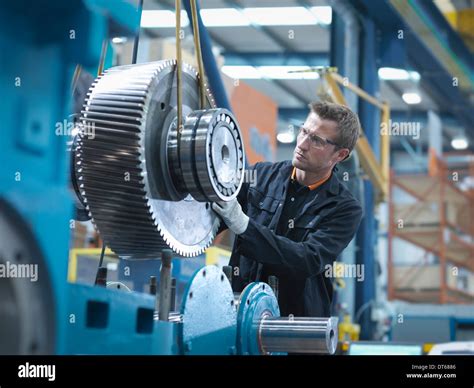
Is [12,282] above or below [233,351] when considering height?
above

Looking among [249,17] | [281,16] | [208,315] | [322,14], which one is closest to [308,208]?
[208,315]

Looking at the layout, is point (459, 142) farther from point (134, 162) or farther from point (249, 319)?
point (134, 162)

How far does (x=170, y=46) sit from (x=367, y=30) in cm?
123

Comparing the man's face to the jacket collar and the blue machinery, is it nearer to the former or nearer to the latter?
the jacket collar

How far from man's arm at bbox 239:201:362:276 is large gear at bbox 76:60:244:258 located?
0.70 ft

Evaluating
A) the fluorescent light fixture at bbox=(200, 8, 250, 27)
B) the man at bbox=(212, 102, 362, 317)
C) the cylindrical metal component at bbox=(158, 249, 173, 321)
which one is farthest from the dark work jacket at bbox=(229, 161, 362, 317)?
the fluorescent light fixture at bbox=(200, 8, 250, 27)

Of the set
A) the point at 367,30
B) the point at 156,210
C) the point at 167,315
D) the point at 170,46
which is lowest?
the point at 167,315

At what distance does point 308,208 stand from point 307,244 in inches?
5.5

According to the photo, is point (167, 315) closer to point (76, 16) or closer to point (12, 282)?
point (12, 282)

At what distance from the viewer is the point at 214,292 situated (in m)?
1.64

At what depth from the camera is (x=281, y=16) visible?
5.58 m

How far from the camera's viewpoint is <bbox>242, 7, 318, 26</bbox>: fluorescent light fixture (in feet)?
15.4

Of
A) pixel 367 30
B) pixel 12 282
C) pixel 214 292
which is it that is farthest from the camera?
pixel 367 30
